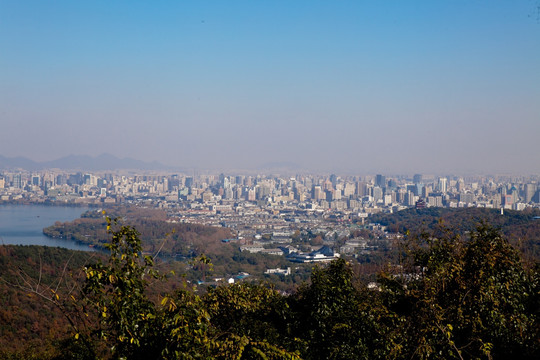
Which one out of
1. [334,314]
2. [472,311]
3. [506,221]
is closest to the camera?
[472,311]

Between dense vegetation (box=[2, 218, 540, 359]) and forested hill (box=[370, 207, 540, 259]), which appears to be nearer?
dense vegetation (box=[2, 218, 540, 359])

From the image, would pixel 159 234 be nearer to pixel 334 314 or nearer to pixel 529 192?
pixel 334 314

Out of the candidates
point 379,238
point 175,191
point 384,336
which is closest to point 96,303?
point 384,336

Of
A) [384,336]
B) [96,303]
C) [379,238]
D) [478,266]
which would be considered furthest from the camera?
[379,238]

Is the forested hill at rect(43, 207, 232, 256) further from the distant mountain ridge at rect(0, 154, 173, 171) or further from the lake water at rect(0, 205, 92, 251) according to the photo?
the distant mountain ridge at rect(0, 154, 173, 171)

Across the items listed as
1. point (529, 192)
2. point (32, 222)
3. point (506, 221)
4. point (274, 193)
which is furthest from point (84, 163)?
point (506, 221)

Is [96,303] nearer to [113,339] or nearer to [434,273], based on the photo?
[113,339]

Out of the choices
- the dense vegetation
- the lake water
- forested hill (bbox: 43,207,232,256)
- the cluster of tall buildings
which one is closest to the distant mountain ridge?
the cluster of tall buildings
